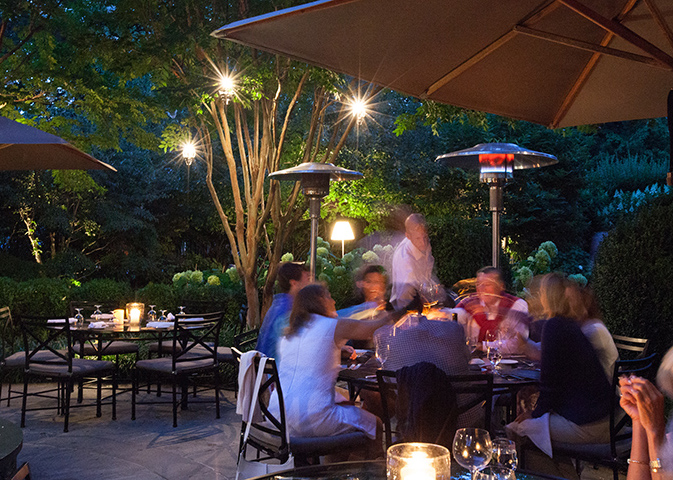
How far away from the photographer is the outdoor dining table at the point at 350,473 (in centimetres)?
212

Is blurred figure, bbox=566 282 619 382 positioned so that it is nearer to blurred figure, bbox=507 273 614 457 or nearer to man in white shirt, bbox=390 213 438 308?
blurred figure, bbox=507 273 614 457

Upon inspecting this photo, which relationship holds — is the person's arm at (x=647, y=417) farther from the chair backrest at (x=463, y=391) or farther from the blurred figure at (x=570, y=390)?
the blurred figure at (x=570, y=390)

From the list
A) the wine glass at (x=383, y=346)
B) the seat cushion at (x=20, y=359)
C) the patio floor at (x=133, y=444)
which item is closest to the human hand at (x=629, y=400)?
the wine glass at (x=383, y=346)

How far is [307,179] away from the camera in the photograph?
764 cm

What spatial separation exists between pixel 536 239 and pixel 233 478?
12.1m

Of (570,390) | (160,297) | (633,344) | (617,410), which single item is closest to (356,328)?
(570,390)

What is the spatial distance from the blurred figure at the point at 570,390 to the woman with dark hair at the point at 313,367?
110 cm

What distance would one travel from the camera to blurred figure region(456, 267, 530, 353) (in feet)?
17.0

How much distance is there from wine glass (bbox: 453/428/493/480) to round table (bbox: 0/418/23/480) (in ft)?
7.56

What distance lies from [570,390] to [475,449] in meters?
2.00

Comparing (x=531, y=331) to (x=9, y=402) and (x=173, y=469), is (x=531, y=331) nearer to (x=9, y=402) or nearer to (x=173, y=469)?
(x=173, y=469)

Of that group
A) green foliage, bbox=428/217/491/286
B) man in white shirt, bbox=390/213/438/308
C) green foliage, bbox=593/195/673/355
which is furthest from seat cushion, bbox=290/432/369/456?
green foliage, bbox=428/217/491/286

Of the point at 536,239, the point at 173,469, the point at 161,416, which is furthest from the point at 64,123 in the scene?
the point at 536,239

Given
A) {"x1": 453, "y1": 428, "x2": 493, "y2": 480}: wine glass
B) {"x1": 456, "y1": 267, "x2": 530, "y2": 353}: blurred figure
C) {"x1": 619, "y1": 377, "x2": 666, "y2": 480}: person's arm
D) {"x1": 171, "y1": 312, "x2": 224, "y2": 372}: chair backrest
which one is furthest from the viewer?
{"x1": 171, "y1": 312, "x2": 224, "y2": 372}: chair backrest
